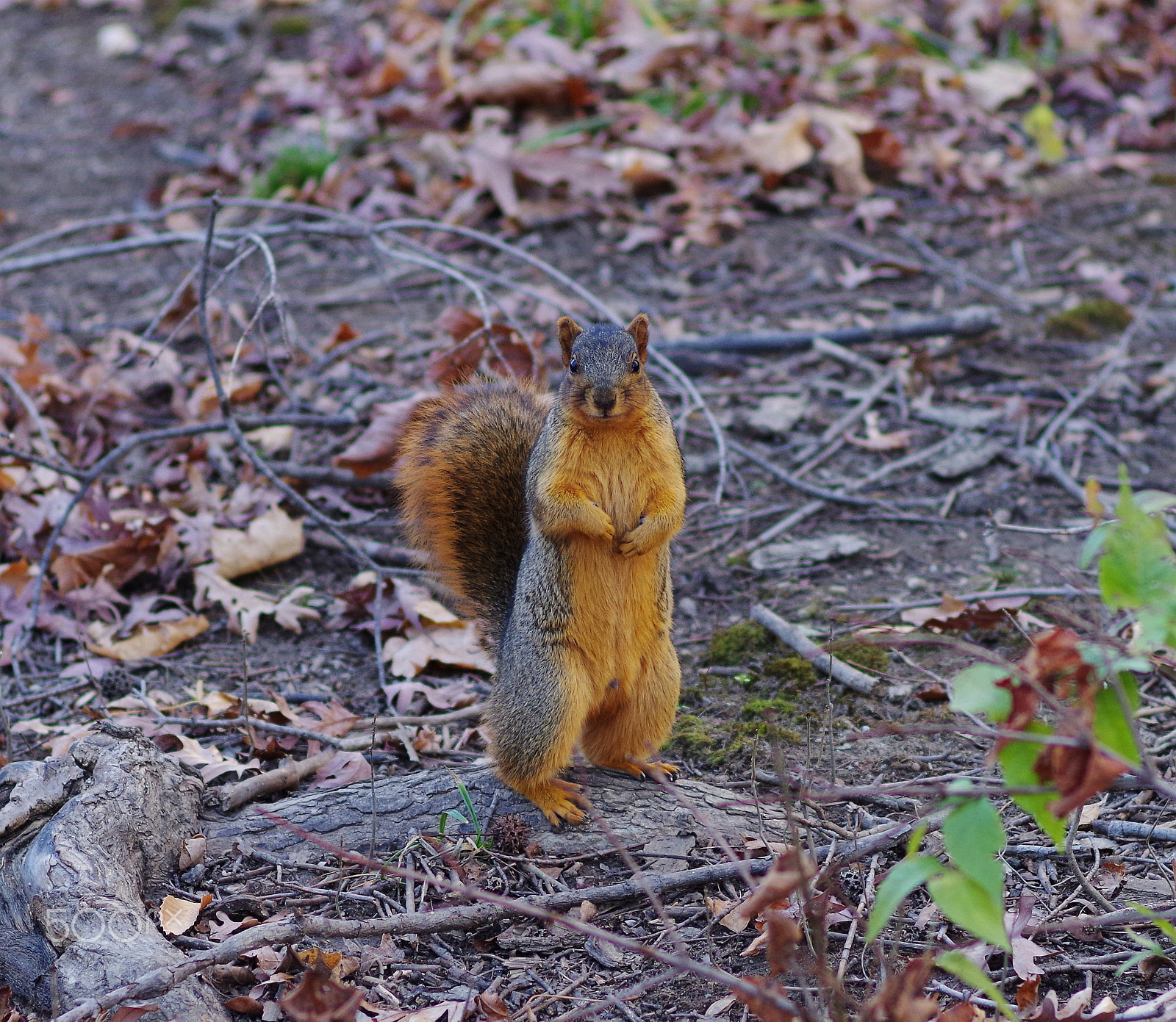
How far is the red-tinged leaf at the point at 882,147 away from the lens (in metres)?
6.02

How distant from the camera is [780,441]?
4461 mm

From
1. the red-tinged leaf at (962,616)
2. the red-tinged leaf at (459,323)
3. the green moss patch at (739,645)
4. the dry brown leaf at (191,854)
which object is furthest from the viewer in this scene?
the red-tinged leaf at (459,323)

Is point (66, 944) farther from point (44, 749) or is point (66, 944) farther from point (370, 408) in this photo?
point (370, 408)

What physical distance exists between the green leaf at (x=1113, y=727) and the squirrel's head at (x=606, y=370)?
4.12 feet

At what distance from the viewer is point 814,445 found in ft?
14.4

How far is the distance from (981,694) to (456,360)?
114 inches

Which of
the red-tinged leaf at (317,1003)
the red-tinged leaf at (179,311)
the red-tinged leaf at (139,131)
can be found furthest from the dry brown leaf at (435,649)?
the red-tinged leaf at (139,131)

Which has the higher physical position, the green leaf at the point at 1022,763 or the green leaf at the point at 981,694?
the green leaf at the point at 981,694

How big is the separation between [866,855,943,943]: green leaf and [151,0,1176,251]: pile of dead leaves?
15.1ft

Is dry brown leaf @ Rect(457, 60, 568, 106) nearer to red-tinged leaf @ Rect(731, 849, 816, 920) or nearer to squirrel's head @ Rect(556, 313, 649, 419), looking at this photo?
squirrel's head @ Rect(556, 313, 649, 419)

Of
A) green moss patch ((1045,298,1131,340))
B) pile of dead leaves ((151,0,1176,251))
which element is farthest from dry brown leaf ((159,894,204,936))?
green moss patch ((1045,298,1131,340))

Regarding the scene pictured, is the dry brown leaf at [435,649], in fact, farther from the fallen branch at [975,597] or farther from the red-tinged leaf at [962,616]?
the red-tinged leaf at [962,616]

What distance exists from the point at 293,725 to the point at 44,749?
0.62 metres

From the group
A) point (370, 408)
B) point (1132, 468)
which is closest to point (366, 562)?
point (370, 408)
